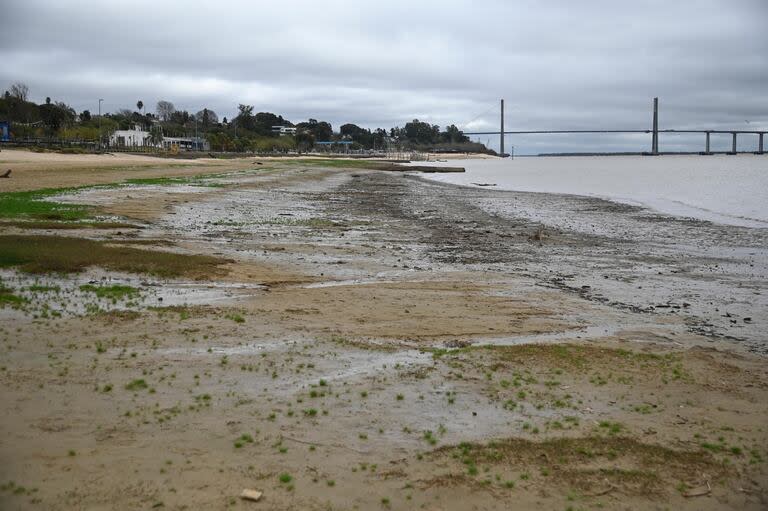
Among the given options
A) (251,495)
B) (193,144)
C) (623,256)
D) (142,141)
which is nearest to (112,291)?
(251,495)

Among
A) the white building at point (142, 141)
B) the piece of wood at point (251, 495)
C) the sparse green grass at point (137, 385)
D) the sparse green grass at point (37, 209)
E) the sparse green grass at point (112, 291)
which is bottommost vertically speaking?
the piece of wood at point (251, 495)

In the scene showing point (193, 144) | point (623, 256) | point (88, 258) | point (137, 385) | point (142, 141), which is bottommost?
point (623, 256)

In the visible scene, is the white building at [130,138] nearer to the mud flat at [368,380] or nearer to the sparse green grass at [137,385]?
the mud flat at [368,380]

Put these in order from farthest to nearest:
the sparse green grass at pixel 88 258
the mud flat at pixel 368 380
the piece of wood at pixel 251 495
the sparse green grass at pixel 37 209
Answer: the sparse green grass at pixel 37 209 < the sparse green grass at pixel 88 258 < the mud flat at pixel 368 380 < the piece of wood at pixel 251 495

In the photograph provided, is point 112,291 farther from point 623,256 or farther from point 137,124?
point 137,124

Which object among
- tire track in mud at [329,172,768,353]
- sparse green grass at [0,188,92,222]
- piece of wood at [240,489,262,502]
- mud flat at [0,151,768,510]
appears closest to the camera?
piece of wood at [240,489,262,502]

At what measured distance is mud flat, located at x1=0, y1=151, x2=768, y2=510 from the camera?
14.9 ft

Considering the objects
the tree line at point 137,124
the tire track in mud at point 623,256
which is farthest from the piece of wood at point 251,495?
the tree line at point 137,124

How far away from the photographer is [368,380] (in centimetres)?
649

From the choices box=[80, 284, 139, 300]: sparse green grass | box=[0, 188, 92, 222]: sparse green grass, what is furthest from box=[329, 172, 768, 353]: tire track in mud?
box=[0, 188, 92, 222]: sparse green grass

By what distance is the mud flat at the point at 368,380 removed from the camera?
4531mm

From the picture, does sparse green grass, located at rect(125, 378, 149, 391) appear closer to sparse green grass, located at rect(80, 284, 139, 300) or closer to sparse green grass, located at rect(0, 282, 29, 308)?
sparse green grass, located at rect(0, 282, 29, 308)

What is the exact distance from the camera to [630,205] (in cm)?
3559

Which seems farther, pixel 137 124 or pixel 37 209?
pixel 137 124
